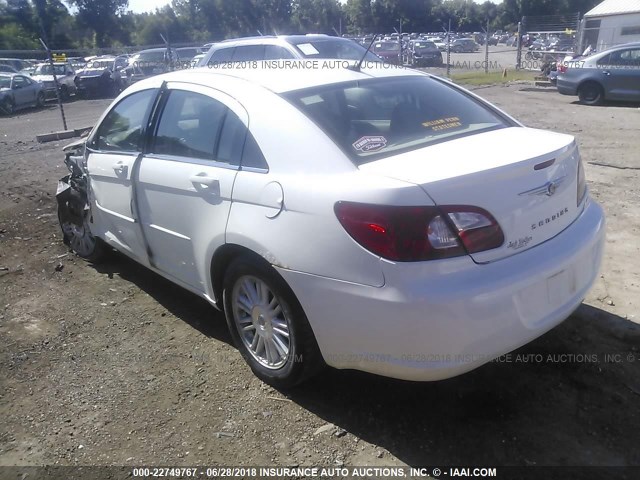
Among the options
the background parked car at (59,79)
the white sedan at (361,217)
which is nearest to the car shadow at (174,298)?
the white sedan at (361,217)

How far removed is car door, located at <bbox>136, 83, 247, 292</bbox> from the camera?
311 centimetres

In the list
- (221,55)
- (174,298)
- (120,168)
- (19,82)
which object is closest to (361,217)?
(120,168)

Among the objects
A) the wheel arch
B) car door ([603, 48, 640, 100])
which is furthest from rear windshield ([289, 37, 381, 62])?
the wheel arch

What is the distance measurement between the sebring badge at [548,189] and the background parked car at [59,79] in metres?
24.7

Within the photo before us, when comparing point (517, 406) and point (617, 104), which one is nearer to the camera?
point (517, 406)

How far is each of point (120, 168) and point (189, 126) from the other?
2.68 feet

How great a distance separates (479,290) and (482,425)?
81cm

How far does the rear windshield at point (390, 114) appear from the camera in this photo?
281cm

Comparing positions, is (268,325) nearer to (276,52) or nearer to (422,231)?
(422,231)

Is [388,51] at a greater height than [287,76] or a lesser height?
greater

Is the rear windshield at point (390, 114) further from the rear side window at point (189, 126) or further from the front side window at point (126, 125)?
the front side window at point (126, 125)

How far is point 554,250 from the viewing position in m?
2.61

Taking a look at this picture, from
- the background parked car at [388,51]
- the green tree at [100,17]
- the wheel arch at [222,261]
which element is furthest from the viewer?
the green tree at [100,17]

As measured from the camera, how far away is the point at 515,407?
2789mm
